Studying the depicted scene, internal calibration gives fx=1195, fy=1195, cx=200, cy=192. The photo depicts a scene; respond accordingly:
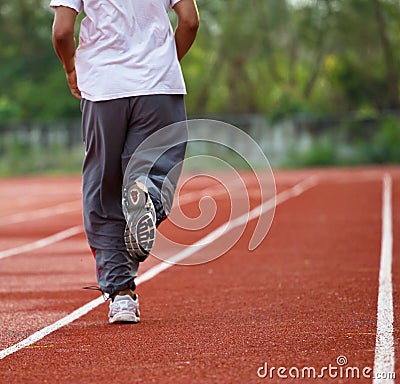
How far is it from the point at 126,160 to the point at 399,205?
13981mm

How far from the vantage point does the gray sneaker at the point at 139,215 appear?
6.05 m

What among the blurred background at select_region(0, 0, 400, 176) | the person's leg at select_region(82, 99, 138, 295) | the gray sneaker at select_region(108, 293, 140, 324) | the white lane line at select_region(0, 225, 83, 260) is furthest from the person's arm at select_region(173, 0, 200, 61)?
the blurred background at select_region(0, 0, 400, 176)

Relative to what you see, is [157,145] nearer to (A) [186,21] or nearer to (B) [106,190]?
(B) [106,190]

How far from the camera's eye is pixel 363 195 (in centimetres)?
2377

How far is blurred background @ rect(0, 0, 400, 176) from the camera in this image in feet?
152

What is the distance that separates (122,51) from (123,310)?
4.52 feet

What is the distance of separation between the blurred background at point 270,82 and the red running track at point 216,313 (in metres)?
31.8

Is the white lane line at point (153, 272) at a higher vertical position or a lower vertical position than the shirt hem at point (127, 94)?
lower

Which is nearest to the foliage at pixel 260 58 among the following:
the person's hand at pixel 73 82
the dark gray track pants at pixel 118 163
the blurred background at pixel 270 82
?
the blurred background at pixel 270 82

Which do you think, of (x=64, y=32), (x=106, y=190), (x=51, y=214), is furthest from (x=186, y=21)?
(x=51, y=214)

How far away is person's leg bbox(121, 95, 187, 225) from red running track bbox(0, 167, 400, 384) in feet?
2.46

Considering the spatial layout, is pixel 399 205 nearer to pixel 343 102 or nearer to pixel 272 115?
pixel 272 115

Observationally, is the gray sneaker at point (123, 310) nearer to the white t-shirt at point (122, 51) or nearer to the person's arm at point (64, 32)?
the white t-shirt at point (122, 51)

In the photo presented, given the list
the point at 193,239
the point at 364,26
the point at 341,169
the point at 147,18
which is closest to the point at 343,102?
the point at 364,26
